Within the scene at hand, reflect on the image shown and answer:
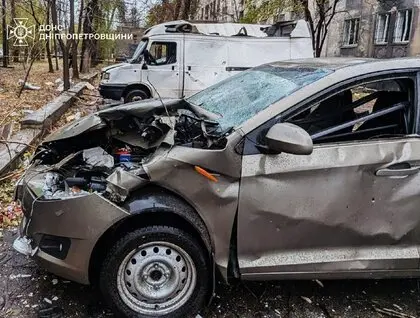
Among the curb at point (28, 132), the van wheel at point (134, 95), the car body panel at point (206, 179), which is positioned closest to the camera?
the car body panel at point (206, 179)

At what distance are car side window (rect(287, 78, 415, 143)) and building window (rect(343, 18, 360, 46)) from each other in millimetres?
20070

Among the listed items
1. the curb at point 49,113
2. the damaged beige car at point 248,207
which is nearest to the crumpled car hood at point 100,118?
the damaged beige car at point 248,207

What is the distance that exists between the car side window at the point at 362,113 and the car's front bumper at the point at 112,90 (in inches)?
365

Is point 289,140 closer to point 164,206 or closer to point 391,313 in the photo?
point 164,206

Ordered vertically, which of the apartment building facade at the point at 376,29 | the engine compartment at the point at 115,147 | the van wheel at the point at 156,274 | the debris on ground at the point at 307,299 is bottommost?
the debris on ground at the point at 307,299

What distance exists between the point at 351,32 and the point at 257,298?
21694 mm

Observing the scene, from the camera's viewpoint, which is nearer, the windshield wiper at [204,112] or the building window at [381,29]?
the windshield wiper at [204,112]

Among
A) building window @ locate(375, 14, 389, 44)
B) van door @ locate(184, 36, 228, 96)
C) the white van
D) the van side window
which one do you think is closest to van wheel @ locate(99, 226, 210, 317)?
the white van

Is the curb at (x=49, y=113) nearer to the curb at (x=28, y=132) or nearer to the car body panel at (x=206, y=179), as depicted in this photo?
the curb at (x=28, y=132)

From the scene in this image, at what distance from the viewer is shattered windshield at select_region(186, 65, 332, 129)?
9.66 ft

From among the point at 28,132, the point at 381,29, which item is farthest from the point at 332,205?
the point at 381,29

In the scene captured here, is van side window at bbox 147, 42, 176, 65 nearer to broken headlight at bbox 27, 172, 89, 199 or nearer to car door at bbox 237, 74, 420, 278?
broken headlight at bbox 27, 172, 89, 199

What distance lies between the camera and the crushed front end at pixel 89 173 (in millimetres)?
2619

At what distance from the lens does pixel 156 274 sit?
2.79 m
